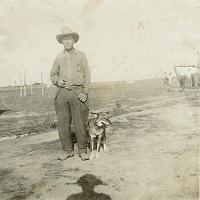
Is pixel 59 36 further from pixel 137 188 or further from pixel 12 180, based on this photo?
pixel 137 188

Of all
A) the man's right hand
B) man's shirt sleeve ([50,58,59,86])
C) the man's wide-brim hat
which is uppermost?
the man's wide-brim hat

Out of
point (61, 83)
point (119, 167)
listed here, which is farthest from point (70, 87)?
point (119, 167)

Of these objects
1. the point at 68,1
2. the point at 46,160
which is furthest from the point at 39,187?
the point at 68,1

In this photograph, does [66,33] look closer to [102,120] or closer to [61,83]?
[61,83]

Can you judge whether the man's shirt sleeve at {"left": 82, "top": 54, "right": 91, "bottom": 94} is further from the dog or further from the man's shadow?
the man's shadow

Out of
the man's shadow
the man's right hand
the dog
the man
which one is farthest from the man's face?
the man's shadow

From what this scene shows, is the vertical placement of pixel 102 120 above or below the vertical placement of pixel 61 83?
below
